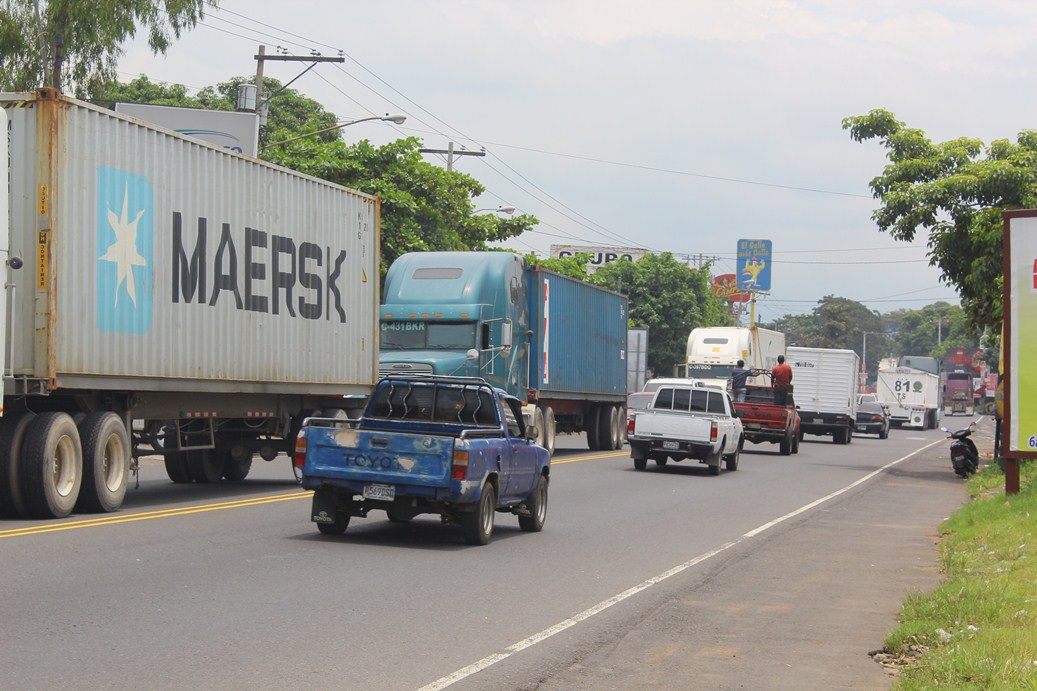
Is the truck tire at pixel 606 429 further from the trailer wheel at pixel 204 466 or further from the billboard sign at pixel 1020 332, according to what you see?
the billboard sign at pixel 1020 332

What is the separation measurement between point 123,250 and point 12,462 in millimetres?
2795

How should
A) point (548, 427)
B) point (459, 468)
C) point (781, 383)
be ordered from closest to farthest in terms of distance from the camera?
point (459, 468) → point (548, 427) → point (781, 383)

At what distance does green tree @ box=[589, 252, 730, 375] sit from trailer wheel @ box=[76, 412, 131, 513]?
193 feet

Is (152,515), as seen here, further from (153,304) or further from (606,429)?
(606,429)

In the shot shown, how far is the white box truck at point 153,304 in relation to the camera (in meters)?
14.2

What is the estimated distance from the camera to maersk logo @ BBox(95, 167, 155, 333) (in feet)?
50.0

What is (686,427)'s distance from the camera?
2673cm

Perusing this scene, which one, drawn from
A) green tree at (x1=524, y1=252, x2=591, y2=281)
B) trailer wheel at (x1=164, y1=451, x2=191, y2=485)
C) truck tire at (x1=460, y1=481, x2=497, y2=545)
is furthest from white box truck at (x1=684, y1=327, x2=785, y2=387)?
truck tire at (x1=460, y1=481, x2=497, y2=545)

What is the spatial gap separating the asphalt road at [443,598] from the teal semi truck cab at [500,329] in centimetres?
757

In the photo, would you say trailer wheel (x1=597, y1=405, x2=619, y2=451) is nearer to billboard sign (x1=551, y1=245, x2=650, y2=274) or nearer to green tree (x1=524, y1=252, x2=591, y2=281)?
green tree (x1=524, y1=252, x2=591, y2=281)

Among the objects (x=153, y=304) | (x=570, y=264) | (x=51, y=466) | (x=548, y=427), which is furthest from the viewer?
(x=570, y=264)

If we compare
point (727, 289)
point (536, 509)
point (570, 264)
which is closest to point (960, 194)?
point (536, 509)

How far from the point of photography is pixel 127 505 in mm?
16781

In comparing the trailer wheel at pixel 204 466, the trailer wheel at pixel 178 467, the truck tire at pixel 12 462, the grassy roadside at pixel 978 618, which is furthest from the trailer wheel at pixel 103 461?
the grassy roadside at pixel 978 618
